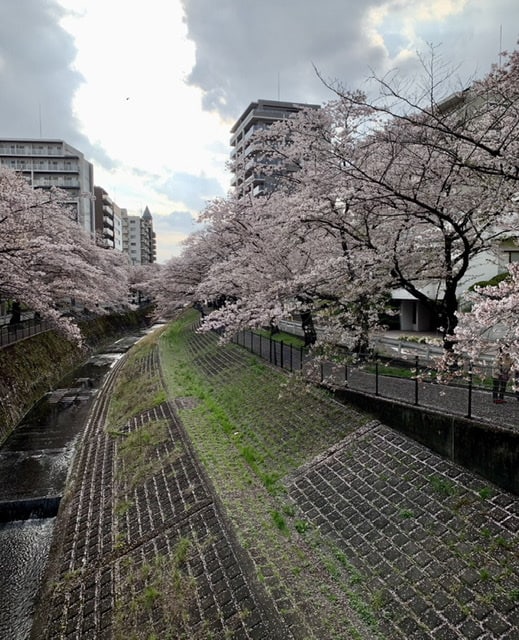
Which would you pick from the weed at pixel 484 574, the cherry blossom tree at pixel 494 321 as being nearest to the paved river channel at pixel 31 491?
the weed at pixel 484 574

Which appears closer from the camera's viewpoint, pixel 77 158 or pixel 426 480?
pixel 426 480

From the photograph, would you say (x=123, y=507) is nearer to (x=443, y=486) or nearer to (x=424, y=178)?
(x=443, y=486)

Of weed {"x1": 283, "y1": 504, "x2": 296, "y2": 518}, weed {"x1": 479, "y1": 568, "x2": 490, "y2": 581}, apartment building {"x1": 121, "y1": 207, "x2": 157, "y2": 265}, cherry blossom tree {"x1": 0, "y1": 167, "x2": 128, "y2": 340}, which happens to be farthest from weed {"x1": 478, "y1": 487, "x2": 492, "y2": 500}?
apartment building {"x1": 121, "y1": 207, "x2": 157, "y2": 265}

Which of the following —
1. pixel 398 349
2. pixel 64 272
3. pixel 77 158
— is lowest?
pixel 398 349

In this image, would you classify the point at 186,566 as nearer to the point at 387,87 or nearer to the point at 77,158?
the point at 387,87

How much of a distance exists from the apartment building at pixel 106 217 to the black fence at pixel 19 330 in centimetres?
4808

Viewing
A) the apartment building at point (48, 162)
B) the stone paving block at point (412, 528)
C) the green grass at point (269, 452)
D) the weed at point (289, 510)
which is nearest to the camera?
the stone paving block at point (412, 528)

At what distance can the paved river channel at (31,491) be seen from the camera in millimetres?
8211

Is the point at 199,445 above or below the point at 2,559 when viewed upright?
above

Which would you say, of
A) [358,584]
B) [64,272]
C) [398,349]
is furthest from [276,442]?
[64,272]

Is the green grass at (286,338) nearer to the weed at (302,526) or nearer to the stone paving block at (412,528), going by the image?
the stone paving block at (412,528)

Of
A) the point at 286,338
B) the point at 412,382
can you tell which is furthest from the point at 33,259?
the point at 412,382

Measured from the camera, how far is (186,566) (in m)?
7.31

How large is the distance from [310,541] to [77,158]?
2701 inches
